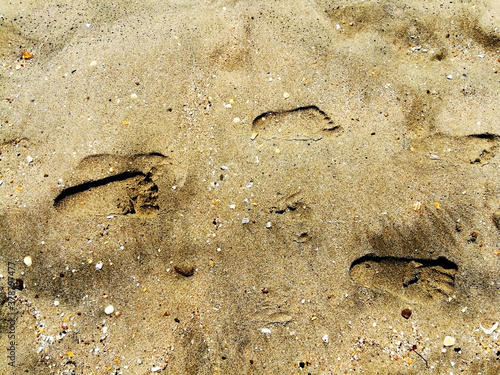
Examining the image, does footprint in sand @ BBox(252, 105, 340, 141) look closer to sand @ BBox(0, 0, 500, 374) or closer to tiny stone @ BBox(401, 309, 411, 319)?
sand @ BBox(0, 0, 500, 374)

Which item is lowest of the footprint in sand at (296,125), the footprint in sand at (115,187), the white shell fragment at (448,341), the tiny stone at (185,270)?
the white shell fragment at (448,341)

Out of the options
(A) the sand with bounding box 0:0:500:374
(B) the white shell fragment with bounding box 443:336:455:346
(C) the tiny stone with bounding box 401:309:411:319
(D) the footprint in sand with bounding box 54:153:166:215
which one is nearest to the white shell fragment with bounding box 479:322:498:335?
(A) the sand with bounding box 0:0:500:374

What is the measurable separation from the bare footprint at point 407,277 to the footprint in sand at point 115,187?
263 cm

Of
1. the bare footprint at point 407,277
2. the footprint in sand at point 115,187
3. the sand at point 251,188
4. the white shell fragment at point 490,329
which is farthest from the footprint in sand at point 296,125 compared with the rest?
the white shell fragment at point 490,329

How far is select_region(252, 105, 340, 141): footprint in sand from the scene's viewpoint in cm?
410

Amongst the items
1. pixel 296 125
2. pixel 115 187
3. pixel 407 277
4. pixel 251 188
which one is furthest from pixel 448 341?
pixel 115 187

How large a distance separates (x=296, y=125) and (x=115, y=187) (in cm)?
239

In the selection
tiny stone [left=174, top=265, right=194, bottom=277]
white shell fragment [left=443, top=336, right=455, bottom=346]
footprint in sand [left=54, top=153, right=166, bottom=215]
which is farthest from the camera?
footprint in sand [left=54, top=153, right=166, bottom=215]

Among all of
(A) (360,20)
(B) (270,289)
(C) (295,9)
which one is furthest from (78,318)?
(A) (360,20)

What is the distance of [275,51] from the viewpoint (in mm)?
4254

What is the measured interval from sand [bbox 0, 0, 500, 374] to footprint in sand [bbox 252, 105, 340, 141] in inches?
1.0

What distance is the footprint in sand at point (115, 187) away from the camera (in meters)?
4.02

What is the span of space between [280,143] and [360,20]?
1.98m

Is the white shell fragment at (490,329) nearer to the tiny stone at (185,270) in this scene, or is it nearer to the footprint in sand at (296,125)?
the footprint in sand at (296,125)
